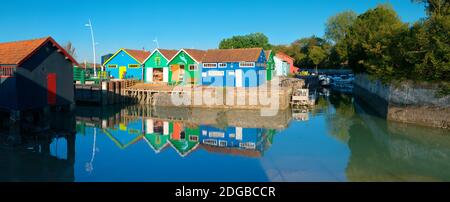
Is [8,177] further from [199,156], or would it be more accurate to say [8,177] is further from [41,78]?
[41,78]

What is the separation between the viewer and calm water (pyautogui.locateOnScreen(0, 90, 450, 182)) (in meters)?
12.1

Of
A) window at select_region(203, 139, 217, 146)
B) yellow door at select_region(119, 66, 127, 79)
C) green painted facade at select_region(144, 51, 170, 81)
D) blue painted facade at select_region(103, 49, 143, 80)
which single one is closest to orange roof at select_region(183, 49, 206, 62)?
green painted facade at select_region(144, 51, 170, 81)

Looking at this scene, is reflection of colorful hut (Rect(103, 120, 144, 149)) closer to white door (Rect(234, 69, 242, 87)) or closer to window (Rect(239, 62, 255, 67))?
white door (Rect(234, 69, 242, 87))

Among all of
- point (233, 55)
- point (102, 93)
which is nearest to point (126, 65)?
point (102, 93)

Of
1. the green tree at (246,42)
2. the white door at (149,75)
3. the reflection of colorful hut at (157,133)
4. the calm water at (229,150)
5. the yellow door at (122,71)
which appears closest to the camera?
the calm water at (229,150)

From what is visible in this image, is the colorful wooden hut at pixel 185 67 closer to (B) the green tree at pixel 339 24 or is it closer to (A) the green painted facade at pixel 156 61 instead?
(A) the green painted facade at pixel 156 61

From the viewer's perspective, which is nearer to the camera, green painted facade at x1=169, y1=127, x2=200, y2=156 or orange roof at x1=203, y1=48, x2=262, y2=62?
green painted facade at x1=169, y1=127, x2=200, y2=156

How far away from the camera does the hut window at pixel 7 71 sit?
17052 millimetres

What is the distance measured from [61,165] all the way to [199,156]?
5.21 m

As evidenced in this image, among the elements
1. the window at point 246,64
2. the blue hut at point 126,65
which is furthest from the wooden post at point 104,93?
the window at point 246,64

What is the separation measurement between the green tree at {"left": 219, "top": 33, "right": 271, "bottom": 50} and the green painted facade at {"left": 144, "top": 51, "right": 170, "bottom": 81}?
79.7 ft

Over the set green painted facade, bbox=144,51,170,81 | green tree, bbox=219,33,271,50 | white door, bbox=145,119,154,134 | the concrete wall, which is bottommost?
white door, bbox=145,119,154,134

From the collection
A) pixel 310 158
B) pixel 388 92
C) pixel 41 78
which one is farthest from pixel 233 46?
pixel 310 158

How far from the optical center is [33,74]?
59.2 feet
